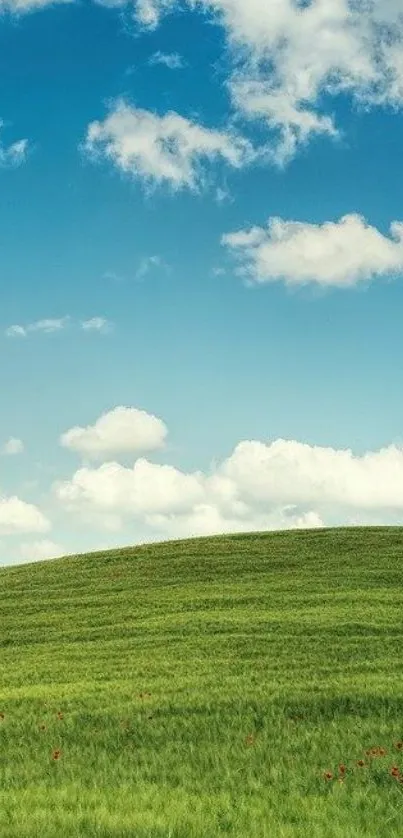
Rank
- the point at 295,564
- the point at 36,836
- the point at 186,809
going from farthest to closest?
the point at 295,564 → the point at 186,809 → the point at 36,836

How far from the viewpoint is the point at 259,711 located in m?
17.1

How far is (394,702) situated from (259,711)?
2.71m

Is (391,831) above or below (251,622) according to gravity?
below

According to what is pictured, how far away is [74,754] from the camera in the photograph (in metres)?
14.7

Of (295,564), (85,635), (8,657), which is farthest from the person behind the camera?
(295,564)

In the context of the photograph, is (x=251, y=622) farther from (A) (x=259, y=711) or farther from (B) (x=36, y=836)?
(B) (x=36, y=836)

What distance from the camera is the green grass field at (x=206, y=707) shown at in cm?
1073

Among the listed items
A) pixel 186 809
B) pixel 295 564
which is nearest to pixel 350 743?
A: pixel 186 809

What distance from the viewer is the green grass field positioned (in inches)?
422

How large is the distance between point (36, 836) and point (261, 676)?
12144mm

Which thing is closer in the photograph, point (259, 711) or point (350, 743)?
point (350, 743)

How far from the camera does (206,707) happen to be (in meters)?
17.5

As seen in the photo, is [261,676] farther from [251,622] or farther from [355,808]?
[355,808]

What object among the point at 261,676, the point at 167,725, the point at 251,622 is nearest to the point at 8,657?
the point at 251,622
